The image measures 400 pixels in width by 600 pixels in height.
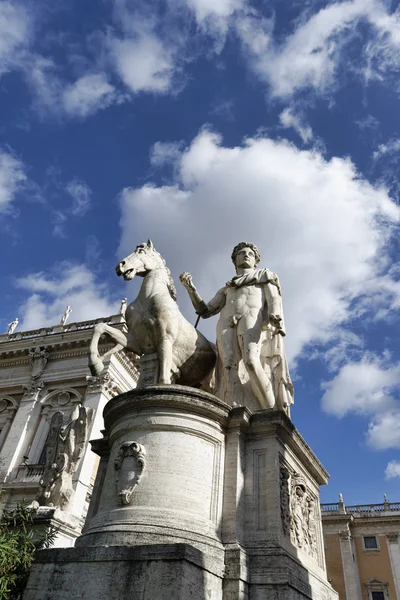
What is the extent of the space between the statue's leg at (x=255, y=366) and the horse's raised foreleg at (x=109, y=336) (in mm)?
1574

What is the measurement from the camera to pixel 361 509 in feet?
136

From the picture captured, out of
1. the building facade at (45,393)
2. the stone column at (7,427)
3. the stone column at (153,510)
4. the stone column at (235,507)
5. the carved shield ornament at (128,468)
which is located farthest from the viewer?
Answer: the stone column at (7,427)

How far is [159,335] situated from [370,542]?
1564 inches

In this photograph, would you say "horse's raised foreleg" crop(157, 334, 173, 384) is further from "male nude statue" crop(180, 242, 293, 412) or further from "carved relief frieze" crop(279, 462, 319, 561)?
"carved relief frieze" crop(279, 462, 319, 561)

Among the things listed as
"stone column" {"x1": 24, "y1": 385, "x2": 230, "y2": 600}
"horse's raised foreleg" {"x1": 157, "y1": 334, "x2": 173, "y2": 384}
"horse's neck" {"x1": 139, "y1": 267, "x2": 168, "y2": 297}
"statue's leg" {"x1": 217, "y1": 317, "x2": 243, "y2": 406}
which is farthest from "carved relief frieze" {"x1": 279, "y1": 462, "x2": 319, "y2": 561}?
"horse's neck" {"x1": 139, "y1": 267, "x2": 168, "y2": 297}

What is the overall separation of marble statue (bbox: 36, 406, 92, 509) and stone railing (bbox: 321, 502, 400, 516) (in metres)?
35.2

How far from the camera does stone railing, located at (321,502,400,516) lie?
40.1 meters

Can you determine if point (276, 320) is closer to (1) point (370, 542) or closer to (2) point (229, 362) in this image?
(2) point (229, 362)

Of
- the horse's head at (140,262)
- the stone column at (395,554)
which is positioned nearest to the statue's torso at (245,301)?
the horse's head at (140,262)

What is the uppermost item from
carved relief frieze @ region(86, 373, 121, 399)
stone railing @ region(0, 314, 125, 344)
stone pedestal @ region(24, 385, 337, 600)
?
stone railing @ region(0, 314, 125, 344)

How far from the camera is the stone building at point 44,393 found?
21156 millimetres

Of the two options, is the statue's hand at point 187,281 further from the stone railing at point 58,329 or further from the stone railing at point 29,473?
the stone railing at point 58,329

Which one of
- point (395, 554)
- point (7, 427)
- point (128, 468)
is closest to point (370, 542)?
point (395, 554)

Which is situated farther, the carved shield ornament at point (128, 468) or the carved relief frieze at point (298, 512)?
the carved relief frieze at point (298, 512)
